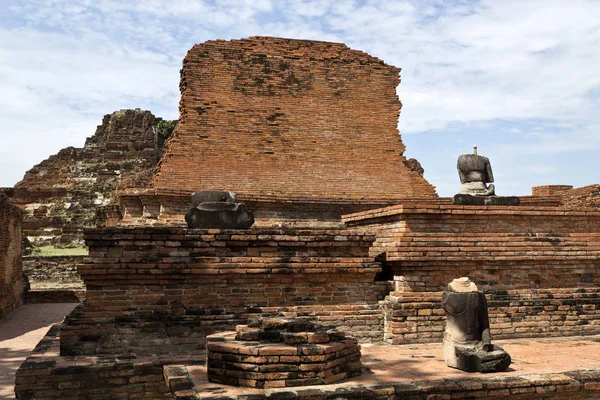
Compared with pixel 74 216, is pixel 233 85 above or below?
above

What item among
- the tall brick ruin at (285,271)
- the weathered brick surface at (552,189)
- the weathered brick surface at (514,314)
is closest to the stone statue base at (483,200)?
the tall brick ruin at (285,271)

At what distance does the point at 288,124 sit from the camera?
1210cm

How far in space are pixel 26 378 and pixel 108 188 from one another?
74.5 feet

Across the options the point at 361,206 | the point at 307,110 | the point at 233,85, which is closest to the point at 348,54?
the point at 307,110

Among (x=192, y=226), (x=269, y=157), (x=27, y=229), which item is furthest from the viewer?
(x=27, y=229)

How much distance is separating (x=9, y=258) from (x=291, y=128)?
8173 millimetres

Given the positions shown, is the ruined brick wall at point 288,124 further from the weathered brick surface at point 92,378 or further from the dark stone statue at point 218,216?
the weathered brick surface at point 92,378

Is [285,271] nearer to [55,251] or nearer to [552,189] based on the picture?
[552,189]

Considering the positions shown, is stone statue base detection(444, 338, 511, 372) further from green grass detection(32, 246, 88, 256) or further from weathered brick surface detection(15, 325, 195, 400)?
green grass detection(32, 246, 88, 256)

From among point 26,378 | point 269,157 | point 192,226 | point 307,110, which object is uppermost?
point 307,110

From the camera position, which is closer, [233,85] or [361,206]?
[361,206]

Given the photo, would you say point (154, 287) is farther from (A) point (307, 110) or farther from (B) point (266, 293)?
(A) point (307, 110)

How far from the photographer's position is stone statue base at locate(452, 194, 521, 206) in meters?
8.57

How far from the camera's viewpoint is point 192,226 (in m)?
7.32
